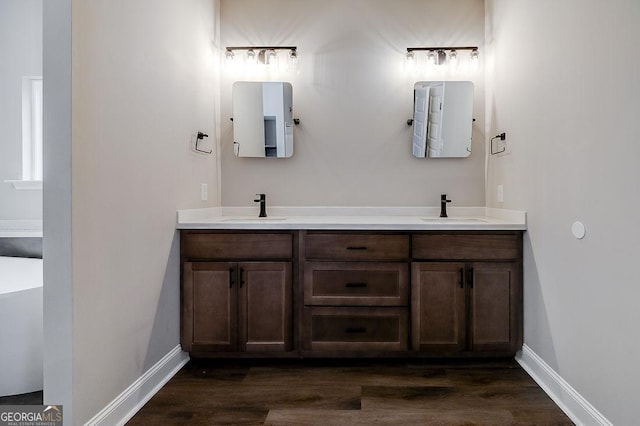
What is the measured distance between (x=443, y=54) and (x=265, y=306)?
213 cm

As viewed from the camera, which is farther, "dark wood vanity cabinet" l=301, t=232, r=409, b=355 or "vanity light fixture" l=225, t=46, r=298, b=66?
"vanity light fixture" l=225, t=46, r=298, b=66

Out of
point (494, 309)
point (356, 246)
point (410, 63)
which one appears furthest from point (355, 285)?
point (410, 63)

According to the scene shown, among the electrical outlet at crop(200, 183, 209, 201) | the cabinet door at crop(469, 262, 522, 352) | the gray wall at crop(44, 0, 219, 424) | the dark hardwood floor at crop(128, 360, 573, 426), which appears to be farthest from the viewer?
the electrical outlet at crop(200, 183, 209, 201)

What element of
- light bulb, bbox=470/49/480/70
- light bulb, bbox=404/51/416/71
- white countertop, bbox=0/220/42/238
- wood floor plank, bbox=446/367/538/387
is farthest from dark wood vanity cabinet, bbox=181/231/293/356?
light bulb, bbox=470/49/480/70

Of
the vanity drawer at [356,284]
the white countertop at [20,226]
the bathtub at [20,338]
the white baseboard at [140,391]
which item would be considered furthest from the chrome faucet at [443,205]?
the white countertop at [20,226]

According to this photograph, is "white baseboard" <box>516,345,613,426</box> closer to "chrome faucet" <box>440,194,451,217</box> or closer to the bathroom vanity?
the bathroom vanity

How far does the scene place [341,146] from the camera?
269 centimetres

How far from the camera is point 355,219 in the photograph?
2396 mm

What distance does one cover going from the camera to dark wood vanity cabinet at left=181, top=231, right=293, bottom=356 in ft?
6.88

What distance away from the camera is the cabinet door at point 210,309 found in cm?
210

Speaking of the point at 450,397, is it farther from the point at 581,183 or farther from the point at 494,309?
the point at 581,183

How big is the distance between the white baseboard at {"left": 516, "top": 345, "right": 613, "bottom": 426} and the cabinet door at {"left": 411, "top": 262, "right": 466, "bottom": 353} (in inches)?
14.3

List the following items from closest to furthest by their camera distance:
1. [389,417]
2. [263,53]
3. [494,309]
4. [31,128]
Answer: [389,417] < [494,309] < [31,128] < [263,53]

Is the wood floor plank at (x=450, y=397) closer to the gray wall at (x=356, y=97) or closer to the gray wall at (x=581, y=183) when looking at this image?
the gray wall at (x=581, y=183)
